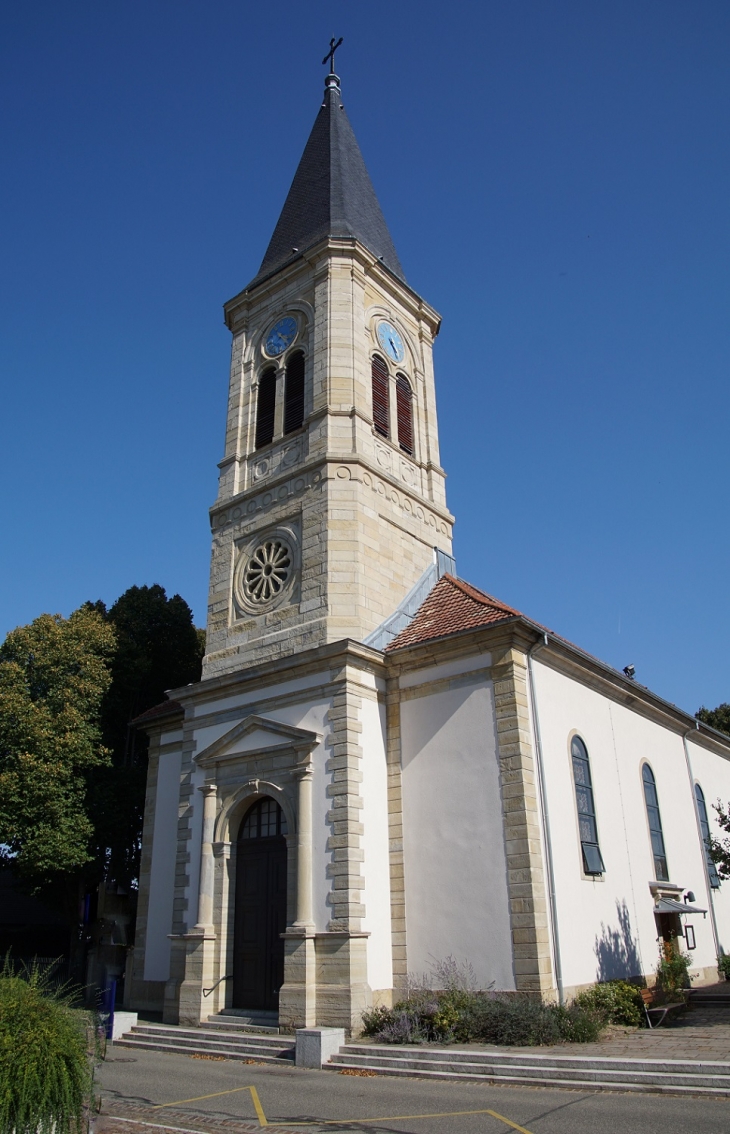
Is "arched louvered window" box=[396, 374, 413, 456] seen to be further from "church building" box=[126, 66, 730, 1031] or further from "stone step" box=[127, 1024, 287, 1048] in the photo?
"stone step" box=[127, 1024, 287, 1048]

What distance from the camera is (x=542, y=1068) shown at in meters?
10.3

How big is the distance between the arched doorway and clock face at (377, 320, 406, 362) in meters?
12.1

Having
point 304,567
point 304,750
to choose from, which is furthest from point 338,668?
point 304,567

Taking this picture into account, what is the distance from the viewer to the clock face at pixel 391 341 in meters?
22.1

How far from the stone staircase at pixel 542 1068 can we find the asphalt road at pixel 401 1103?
0.68 feet

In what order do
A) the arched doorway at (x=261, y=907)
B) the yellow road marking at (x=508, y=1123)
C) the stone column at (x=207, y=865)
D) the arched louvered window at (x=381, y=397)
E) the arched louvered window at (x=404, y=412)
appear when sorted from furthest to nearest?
the arched louvered window at (x=404, y=412), the arched louvered window at (x=381, y=397), the stone column at (x=207, y=865), the arched doorway at (x=261, y=907), the yellow road marking at (x=508, y=1123)

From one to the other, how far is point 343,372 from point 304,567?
514 centimetres

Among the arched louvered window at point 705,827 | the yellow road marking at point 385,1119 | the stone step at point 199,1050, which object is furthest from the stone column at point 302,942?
the arched louvered window at point 705,827

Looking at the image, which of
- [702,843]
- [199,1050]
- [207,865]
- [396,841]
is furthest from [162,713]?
[702,843]

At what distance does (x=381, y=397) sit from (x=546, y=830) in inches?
461

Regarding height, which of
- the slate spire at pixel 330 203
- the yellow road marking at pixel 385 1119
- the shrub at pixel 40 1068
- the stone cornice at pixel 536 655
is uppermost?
the slate spire at pixel 330 203

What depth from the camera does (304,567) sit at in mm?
18328

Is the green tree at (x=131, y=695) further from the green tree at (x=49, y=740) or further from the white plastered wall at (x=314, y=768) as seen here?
A: the white plastered wall at (x=314, y=768)

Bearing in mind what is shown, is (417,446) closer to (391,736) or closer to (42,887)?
(391,736)
